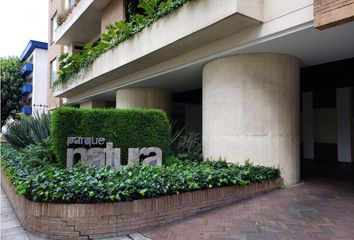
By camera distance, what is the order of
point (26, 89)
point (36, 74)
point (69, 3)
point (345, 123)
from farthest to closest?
point (26, 89), point (36, 74), point (69, 3), point (345, 123)

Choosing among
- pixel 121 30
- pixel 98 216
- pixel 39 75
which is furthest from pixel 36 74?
pixel 98 216

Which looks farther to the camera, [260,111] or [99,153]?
[99,153]

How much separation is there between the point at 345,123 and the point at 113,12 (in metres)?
11.7

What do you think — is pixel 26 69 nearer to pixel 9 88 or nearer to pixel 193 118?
pixel 9 88

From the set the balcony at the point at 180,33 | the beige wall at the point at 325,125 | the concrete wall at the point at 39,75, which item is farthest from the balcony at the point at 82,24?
the concrete wall at the point at 39,75

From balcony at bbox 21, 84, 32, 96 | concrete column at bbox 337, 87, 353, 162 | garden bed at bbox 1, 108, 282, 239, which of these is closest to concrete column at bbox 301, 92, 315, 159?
concrete column at bbox 337, 87, 353, 162

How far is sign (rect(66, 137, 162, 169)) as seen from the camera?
8273 mm

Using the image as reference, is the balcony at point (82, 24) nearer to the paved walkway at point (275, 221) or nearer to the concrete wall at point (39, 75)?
the paved walkway at point (275, 221)

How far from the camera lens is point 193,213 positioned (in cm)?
605

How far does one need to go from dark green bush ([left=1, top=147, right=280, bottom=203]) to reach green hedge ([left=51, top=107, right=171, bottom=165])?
1486 millimetres

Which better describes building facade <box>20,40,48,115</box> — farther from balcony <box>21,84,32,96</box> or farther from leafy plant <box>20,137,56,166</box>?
leafy plant <box>20,137,56,166</box>

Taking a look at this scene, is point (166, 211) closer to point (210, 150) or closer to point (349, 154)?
point (210, 150)

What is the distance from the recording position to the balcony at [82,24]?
16.0 metres

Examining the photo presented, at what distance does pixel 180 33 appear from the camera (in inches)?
328
